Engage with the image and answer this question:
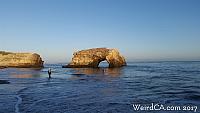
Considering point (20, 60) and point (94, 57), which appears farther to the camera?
point (20, 60)

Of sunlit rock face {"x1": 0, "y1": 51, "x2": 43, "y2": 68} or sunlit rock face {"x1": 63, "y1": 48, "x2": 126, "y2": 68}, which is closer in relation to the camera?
sunlit rock face {"x1": 63, "y1": 48, "x2": 126, "y2": 68}

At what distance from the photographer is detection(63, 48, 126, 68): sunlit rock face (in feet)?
341

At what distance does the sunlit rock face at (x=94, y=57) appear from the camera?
104 m

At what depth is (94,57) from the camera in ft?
342

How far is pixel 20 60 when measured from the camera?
117750 mm

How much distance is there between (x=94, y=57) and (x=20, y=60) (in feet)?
114

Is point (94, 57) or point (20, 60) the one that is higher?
point (94, 57)

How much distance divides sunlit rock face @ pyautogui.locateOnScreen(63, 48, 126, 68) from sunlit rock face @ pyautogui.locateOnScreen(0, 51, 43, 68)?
18.3 m

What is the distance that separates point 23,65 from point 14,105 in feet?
326

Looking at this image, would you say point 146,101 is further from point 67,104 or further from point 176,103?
point 67,104

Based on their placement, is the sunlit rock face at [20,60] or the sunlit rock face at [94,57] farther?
the sunlit rock face at [20,60]

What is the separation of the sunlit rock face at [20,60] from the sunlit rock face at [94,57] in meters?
18.3

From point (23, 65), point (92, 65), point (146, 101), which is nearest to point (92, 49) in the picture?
point (92, 65)

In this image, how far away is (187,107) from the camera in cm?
1922
